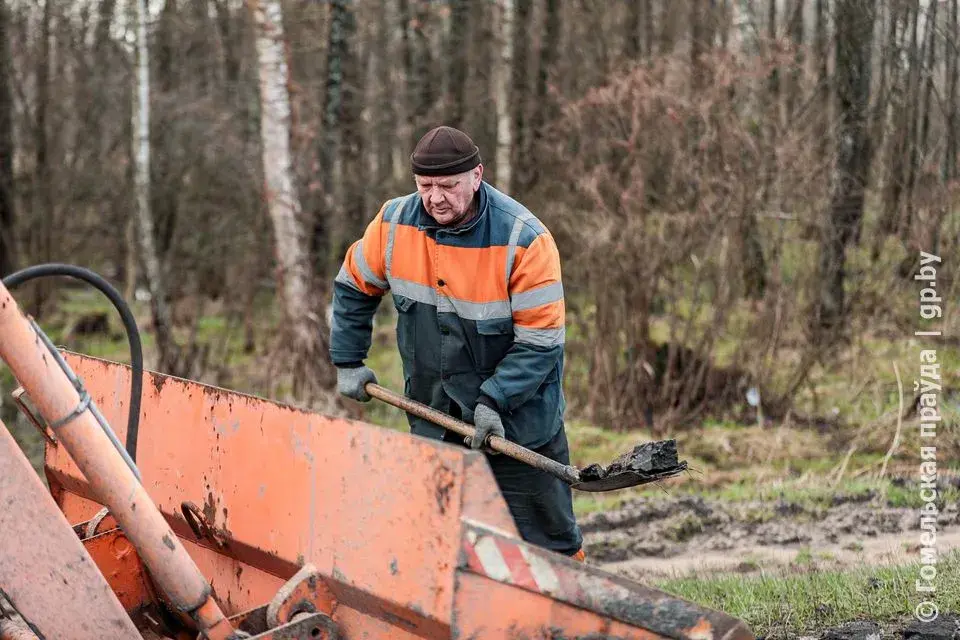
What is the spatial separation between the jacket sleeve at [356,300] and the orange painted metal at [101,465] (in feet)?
Result: 5.54

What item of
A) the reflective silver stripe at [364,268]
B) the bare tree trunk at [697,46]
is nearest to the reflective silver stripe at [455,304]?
the reflective silver stripe at [364,268]

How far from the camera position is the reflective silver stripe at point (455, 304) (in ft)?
13.0

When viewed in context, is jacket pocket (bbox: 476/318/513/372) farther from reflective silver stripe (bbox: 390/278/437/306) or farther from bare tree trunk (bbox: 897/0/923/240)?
bare tree trunk (bbox: 897/0/923/240)

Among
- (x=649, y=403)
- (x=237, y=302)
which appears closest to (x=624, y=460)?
(x=649, y=403)

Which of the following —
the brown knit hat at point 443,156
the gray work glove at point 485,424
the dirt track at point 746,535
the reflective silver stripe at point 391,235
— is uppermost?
the brown knit hat at point 443,156

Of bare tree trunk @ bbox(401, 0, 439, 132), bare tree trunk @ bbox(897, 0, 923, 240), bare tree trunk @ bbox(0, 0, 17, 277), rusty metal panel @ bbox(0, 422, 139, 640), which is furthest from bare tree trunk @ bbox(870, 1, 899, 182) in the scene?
bare tree trunk @ bbox(0, 0, 17, 277)

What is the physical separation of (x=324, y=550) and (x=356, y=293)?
1561 mm

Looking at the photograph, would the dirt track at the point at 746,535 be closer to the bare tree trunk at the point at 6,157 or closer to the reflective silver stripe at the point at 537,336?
the reflective silver stripe at the point at 537,336

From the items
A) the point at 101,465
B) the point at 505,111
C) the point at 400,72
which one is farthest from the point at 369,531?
the point at 400,72

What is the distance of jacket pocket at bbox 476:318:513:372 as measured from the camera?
397 centimetres

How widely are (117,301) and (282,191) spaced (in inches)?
280

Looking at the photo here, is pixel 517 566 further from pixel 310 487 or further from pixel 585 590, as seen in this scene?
Result: pixel 310 487

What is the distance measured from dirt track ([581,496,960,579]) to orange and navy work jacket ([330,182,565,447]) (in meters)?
1.88

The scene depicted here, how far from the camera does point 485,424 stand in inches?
152
